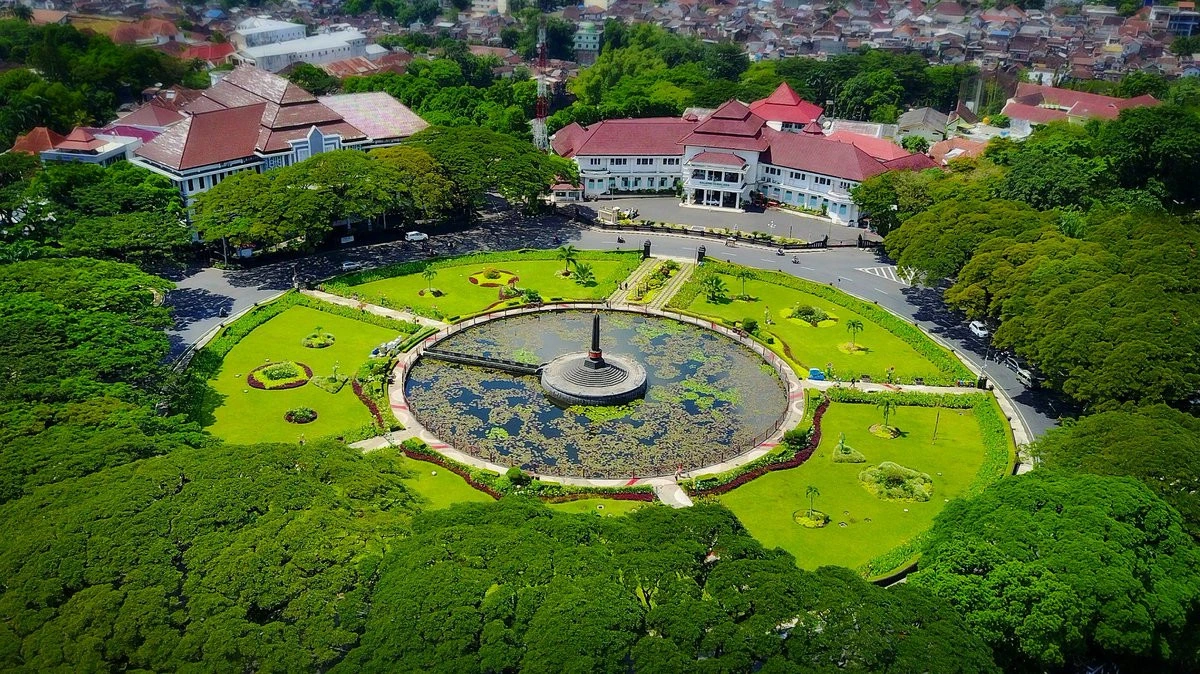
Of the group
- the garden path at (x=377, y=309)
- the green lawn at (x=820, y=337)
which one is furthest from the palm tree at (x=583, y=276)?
the garden path at (x=377, y=309)

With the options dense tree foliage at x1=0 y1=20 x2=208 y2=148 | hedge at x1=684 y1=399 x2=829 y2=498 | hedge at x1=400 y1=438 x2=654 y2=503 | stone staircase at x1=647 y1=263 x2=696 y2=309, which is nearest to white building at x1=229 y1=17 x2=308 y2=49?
dense tree foliage at x1=0 y1=20 x2=208 y2=148

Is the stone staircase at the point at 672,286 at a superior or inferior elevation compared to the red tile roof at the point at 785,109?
inferior

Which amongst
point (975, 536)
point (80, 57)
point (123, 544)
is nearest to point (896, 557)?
point (975, 536)

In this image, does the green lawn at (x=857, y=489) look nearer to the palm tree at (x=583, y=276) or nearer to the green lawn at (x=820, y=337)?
the green lawn at (x=820, y=337)

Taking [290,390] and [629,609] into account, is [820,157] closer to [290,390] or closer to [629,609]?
[290,390]

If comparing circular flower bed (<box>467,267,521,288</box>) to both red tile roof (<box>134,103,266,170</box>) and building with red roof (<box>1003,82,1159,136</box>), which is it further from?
building with red roof (<box>1003,82,1159,136</box>)

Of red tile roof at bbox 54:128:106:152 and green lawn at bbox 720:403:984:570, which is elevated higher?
red tile roof at bbox 54:128:106:152

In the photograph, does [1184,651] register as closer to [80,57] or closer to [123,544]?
[123,544]
